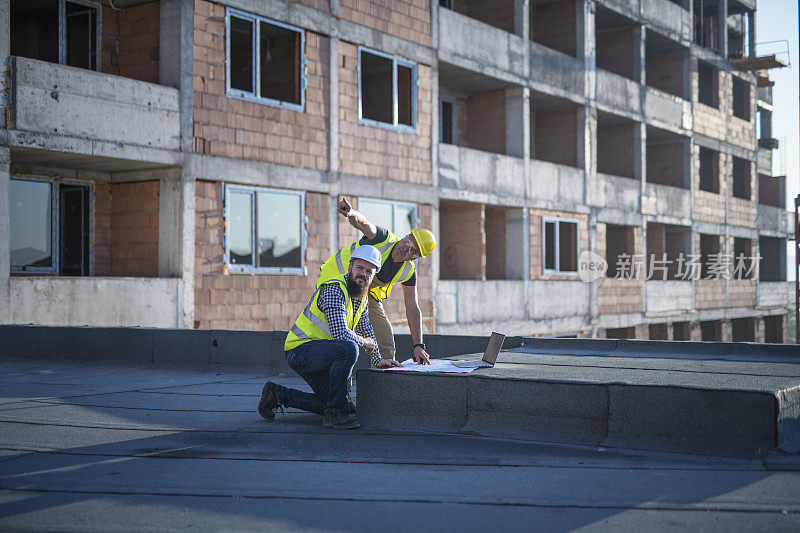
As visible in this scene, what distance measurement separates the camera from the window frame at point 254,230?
50.4 feet

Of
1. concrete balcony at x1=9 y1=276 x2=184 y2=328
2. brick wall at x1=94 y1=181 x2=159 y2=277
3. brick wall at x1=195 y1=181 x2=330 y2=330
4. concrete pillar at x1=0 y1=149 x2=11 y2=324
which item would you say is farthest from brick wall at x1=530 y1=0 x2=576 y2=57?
concrete pillar at x1=0 y1=149 x2=11 y2=324

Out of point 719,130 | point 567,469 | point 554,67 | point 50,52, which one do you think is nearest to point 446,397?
point 567,469

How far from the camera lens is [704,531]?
416 cm

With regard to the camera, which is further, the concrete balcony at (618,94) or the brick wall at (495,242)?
the concrete balcony at (618,94)

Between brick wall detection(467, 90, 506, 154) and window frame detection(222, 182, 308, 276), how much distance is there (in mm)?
8187

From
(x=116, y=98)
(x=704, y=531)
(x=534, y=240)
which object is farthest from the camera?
(x=534, y=240)

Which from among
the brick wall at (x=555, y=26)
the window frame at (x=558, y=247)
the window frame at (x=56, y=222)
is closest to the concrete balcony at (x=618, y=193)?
the window frame at (x=558, y=247)

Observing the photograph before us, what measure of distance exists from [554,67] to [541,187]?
11.5 feet

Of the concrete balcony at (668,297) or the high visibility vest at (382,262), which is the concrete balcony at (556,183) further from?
the high visibility vest at (382,262)

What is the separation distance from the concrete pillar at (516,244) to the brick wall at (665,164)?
11.1 meters

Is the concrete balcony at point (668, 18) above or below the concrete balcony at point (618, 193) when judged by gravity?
above

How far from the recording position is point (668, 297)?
2895 centimetres

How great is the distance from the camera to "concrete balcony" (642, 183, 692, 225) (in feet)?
92.4

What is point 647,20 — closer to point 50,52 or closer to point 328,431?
point 50,52
